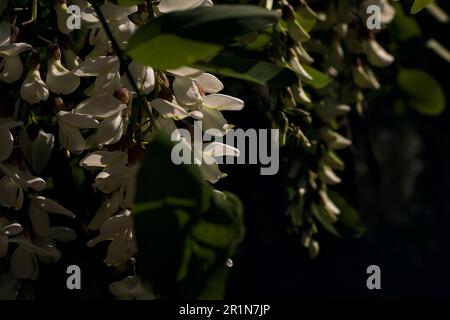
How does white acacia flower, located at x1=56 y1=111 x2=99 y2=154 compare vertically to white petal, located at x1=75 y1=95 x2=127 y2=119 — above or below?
below

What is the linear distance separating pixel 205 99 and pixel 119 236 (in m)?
0.12

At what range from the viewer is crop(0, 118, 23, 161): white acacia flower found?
803 mm

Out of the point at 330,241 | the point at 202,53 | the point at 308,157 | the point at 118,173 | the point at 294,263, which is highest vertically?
the point at 202,53

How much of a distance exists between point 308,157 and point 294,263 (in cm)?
36

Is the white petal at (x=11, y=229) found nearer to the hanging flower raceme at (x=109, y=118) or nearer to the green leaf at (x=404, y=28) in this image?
the hanging flower raceme at (x=109, y=118)

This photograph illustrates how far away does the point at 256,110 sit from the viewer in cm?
123

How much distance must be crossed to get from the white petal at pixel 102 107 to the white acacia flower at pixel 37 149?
0.13m

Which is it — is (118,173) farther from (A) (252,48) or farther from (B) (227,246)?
(A) (252,48)

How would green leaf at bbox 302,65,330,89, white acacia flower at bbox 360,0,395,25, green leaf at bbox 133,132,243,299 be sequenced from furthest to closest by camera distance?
white acacia flower at bbox 360,0,395,25 < green leaf at bbox 302,65,330,89 < green leaf at bbox 133,132,243,299

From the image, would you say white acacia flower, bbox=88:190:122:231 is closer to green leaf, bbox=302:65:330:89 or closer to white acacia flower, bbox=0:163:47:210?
white acacia flower, bbox=0:163:47:210

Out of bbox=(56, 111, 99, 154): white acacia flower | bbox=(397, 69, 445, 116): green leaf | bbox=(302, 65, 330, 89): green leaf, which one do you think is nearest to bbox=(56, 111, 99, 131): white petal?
bbox=(56, 111, 99, 154): white acacia flower

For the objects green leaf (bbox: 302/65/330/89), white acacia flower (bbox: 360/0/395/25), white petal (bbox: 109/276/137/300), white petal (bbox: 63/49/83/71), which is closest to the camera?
white petal (bbox: 109/276/137/300)

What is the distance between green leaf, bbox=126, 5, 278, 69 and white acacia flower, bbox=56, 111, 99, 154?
→ 0.17 metres

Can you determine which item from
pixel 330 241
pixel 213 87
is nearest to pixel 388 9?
pixel 330 241
